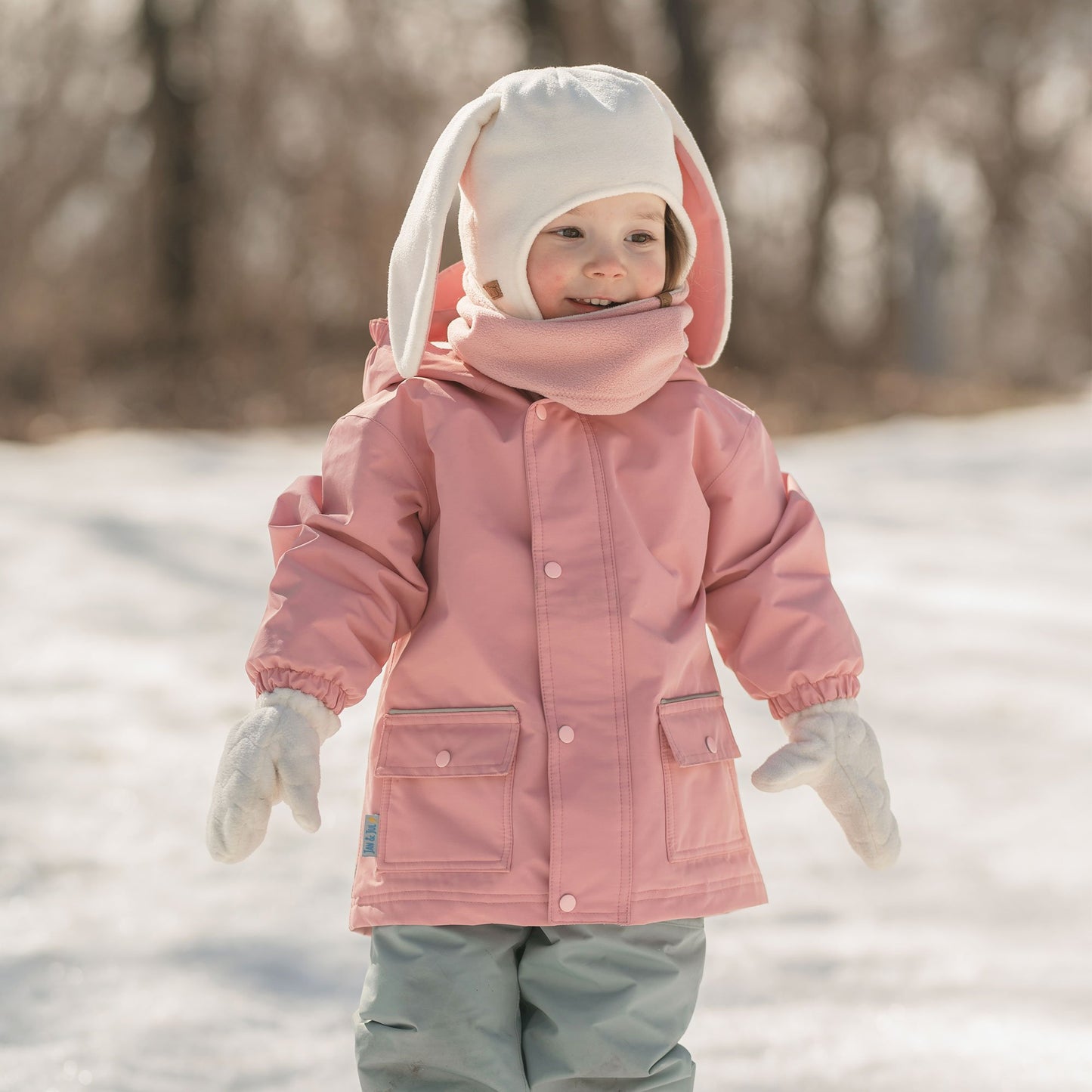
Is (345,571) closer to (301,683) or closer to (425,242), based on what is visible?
(301,683)

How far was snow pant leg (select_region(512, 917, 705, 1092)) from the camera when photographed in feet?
5.48

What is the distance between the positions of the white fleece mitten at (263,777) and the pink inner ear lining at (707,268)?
0.78 metres

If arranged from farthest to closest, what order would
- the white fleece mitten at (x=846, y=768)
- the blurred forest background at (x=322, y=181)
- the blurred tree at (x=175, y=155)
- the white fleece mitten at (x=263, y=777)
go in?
the blurred tree at (x=175, y=155), the blurred forest background at (x=322, y=181), the white fleece mitten at (x=846, y=768), the white fleece mitten at (x=263, y=777)

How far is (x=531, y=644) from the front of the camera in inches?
66.7

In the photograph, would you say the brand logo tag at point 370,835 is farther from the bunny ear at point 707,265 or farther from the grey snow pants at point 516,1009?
the bunny ear at point 707,265

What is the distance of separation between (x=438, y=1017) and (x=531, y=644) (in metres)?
0.45

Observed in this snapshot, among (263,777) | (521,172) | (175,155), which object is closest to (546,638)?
(263,777)

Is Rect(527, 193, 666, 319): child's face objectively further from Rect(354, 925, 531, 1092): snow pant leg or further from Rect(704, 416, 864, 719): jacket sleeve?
Rect(354, 925, 531, 1092): snow pant leg

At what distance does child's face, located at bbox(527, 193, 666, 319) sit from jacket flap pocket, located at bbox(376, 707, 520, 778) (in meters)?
0.52

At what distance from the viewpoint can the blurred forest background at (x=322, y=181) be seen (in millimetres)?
8477

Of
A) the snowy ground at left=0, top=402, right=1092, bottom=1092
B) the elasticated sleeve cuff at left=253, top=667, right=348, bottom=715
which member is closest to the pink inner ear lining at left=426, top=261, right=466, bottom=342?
the elasticated sleeve cuff at left=253, top=667, right=348, bottom=715

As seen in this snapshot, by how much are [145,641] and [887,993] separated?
2387mm

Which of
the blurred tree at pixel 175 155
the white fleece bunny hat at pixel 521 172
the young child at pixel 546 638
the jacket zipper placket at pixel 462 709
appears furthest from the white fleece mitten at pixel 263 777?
the blurred tree at pixel 175 155

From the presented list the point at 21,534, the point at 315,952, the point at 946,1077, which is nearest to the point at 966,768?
the point at 946,1077
